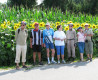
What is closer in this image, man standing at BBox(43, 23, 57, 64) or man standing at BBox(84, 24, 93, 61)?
man standing at BBox(43, 23, 57, 64)

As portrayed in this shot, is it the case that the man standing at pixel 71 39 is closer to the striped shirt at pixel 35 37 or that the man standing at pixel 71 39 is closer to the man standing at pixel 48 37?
the man standing at pixel 48 37

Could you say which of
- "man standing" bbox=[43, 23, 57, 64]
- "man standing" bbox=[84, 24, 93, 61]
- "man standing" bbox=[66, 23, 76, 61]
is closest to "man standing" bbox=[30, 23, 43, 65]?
"man standing" bbox=[43, 23, 57, 64]

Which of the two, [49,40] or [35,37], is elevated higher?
[35,37]

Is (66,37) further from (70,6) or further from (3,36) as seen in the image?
(70,6)

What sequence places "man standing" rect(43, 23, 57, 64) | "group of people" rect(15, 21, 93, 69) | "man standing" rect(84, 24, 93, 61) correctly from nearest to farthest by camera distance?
"group of people" rect(15, 21, 93, 69) < "man standing" rect(43, 23, 57, 64) < "man standing" rect(84, 24, 93, 61)

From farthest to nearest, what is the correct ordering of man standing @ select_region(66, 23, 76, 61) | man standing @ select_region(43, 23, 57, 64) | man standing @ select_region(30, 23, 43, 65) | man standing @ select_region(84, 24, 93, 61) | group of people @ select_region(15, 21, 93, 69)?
1. man standing @ select_region(84, 24, 93, 61)
2. man standing @ select_region(66, 23, 76, 61)
3. man standing @ select_region(43, 23, 57, 64)
4. man standing @ select_region(30, 23, 43, 65)
5. group of people @ select_region(15, 21, 93, 69)

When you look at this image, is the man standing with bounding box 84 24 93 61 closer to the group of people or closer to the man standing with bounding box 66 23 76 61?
the group of people

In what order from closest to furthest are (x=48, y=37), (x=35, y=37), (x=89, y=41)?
(x=35, y=37)
(x=48, y=37)
(x=89, y=41)

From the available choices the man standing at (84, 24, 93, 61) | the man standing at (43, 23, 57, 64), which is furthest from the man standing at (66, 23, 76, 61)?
the man standing at (43, 23, 57, 64)

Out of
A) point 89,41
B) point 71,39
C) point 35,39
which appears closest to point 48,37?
point 35,39

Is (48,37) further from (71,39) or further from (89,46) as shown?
(89,46)

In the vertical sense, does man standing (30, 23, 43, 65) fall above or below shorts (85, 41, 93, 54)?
above

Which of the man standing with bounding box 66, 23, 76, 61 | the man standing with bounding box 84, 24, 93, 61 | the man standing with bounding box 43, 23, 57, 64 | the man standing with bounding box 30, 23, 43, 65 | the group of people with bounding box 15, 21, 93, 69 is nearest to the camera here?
the group of people with bounding box 15, 21, 93, 69

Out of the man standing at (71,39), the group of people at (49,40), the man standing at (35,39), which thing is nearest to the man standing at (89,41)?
the group of people at (49,40)
